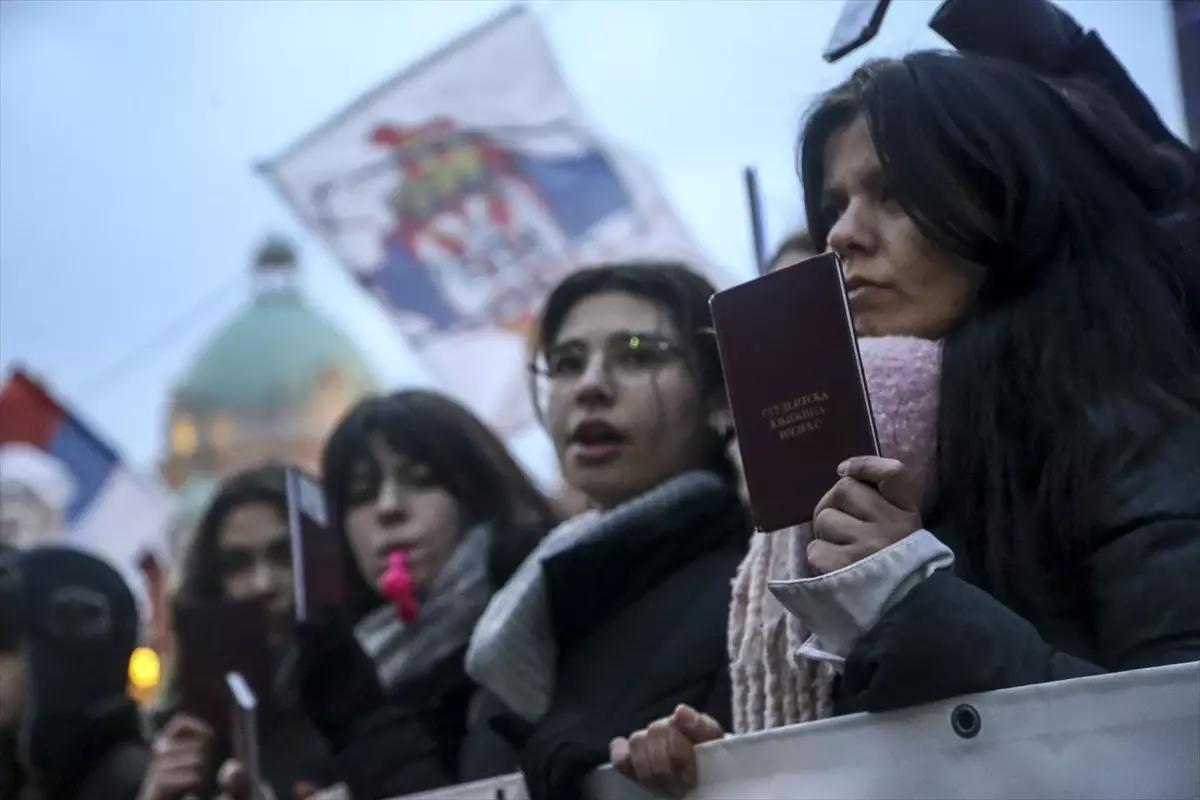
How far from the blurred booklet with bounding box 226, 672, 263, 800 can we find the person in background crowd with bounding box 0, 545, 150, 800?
32 cm

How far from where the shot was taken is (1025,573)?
1.28m

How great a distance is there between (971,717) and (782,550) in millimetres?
343

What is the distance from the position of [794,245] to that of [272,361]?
5.63 meters

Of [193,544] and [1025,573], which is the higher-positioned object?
[193,544]

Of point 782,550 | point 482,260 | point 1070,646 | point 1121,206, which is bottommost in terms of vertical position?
point 1070,646

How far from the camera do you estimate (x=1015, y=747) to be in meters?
1.12

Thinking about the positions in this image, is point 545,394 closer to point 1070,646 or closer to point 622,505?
point 622,505

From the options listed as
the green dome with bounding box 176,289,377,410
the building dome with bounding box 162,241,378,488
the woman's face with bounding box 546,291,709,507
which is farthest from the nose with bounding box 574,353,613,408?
the building dome with bounding box 162,241,378,488

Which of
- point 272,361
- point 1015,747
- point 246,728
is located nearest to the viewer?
point 1015,747

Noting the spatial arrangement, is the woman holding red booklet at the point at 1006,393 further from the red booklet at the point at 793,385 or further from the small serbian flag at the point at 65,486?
the small serbian flag at the point at 65,486

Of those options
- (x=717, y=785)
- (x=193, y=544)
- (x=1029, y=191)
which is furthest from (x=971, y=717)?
(x=193, y=544)

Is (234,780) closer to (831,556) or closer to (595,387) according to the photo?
(595,387)

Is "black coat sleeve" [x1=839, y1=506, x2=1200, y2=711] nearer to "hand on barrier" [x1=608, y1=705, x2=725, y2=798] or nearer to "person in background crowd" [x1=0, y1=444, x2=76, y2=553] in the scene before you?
"hand on barrier" [x1=608, y1=705, x2=725, y2=798]

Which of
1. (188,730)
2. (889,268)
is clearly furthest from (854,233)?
(188,730)
